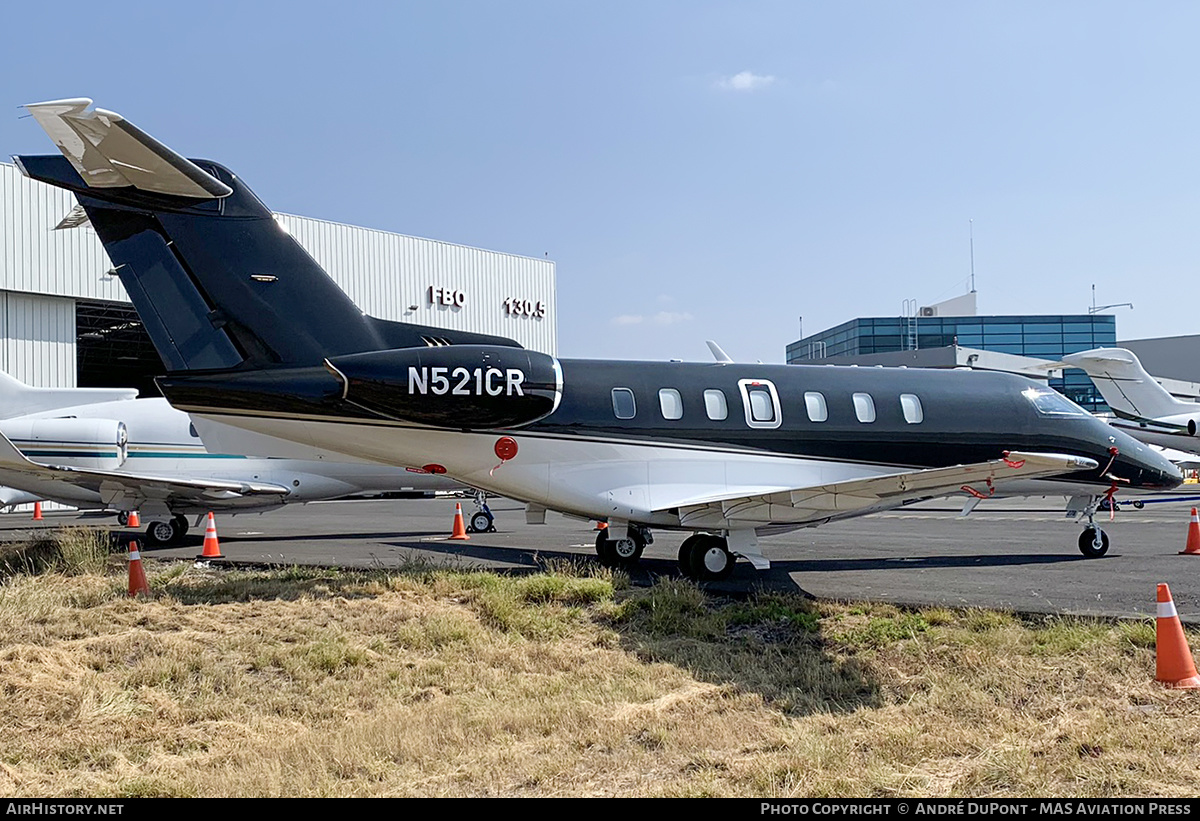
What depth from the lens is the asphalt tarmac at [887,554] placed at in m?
10.8

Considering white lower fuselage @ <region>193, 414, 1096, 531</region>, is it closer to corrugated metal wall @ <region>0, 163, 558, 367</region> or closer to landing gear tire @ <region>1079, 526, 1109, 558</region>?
landing gear tire @ <region>1079, 526, 1109, 558</region>

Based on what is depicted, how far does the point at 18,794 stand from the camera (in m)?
5.29

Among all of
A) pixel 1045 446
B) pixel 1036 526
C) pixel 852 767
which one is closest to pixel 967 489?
pixel 1045 446

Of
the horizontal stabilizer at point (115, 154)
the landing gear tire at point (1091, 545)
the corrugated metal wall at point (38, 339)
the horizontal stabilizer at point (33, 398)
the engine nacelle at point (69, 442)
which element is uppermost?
the corrugated metal wall at point (38, 339)

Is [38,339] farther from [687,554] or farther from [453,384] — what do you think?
[687,554]

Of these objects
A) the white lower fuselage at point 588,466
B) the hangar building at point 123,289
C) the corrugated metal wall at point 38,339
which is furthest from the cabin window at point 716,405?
the corrugated metal wall at point 38,339

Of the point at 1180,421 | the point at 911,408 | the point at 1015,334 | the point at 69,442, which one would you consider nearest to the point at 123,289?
the point at 69,442

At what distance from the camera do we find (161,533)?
61.1ft

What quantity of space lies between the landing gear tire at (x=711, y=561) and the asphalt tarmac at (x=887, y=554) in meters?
0.21

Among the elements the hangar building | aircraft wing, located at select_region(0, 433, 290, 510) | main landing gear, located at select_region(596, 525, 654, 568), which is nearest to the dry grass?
main landing gear, located at select_region(596, 525, 654, 568)

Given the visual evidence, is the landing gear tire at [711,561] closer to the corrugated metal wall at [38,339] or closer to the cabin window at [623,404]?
the cabin window at [623,404]
